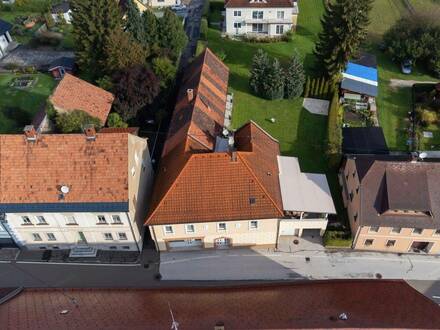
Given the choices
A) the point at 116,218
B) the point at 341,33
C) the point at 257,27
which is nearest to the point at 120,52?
the point at 116,218

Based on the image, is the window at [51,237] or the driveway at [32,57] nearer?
the window at [51,237]

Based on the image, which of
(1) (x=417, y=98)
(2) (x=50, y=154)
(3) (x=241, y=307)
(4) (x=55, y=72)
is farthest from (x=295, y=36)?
(3) (x=241, y=307)

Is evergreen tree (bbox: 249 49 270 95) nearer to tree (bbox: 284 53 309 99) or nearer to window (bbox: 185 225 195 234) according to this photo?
tree (bbox: 284 53 309 99)

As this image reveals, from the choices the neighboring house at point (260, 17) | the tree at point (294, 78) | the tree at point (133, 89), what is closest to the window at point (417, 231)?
the tree at point (294, 78)

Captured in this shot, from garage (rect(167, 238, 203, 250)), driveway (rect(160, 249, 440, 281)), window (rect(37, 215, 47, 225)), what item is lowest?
driveway (rect(160, 249, 440, 281))

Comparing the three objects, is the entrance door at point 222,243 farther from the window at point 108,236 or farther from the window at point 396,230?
the window at point 396,230

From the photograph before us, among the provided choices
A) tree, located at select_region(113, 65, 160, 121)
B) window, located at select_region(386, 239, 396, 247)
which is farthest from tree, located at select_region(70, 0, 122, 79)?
window, located at select_region(386, 239, 396, 247)
